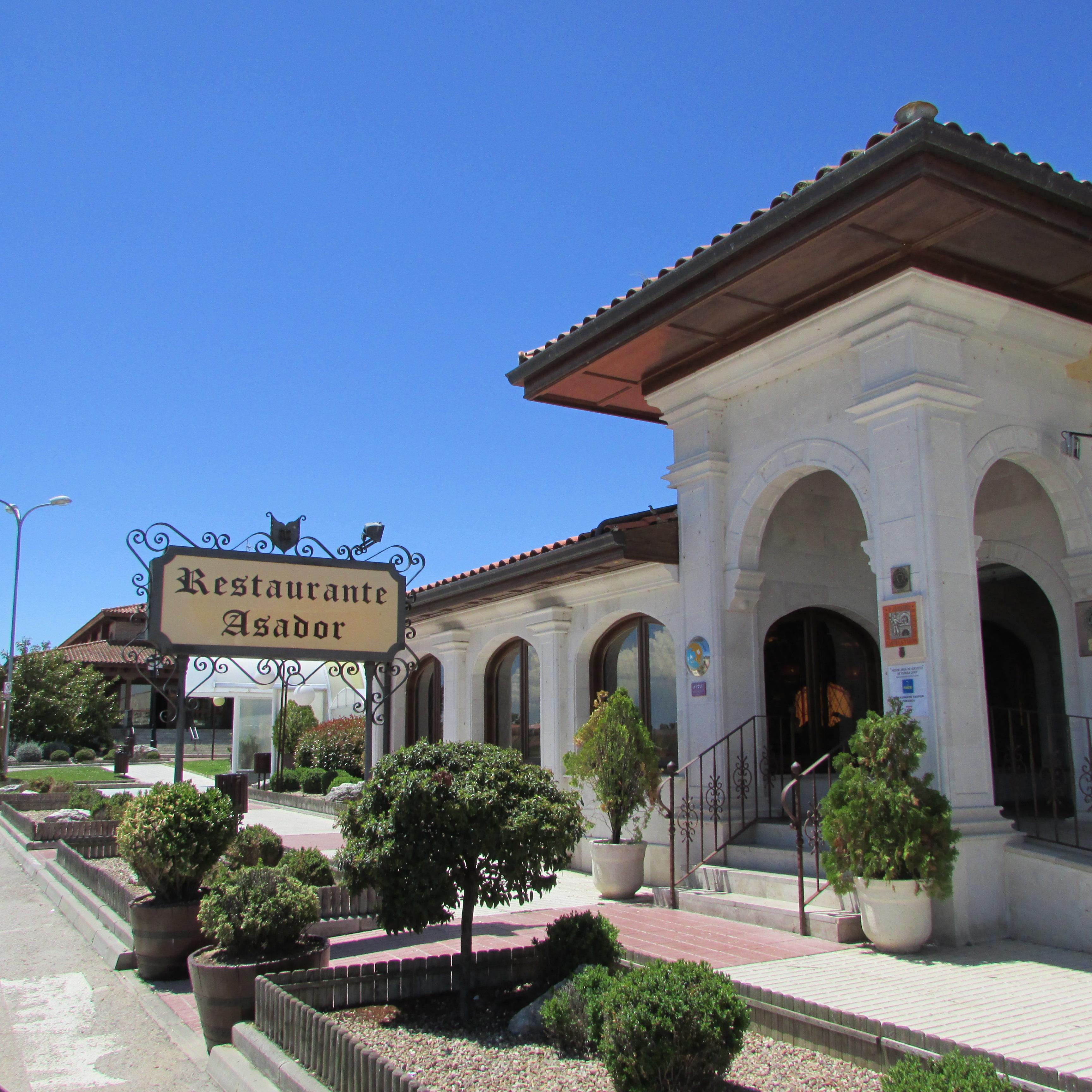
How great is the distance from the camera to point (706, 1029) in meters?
4.02

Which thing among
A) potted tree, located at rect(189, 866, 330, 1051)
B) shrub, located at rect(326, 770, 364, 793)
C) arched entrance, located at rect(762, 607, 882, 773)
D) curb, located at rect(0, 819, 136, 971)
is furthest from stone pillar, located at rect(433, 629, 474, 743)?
potted tree, located at rect(189, 866, 330, 1051)

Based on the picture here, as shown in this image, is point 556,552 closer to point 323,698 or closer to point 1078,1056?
point 1078,1056

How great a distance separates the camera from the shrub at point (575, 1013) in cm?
487

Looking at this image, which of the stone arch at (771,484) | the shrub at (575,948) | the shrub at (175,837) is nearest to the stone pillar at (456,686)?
the stone arch at (771,484)

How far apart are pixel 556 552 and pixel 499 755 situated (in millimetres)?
6291

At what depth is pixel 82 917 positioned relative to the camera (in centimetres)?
970

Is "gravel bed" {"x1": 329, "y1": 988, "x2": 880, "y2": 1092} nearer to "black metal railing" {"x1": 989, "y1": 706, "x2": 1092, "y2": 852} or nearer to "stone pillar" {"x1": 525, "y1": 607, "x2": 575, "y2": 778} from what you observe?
"black metal railing" {"x1": 989, "y1": 706, "x2": 1092, "y2": 852}

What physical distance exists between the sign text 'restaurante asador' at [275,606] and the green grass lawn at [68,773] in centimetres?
2477

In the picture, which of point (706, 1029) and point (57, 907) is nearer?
point (706, 1029)

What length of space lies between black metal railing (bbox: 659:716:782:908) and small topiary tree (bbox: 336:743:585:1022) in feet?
13.8

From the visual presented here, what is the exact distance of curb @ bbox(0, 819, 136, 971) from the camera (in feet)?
25.8

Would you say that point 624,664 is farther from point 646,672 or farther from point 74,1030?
point 74,1030

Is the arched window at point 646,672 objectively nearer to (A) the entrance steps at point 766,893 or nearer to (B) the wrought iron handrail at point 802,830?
(A) the entrance steps at point 766,893

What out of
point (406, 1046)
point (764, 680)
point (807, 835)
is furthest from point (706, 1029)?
point (764, 680)
